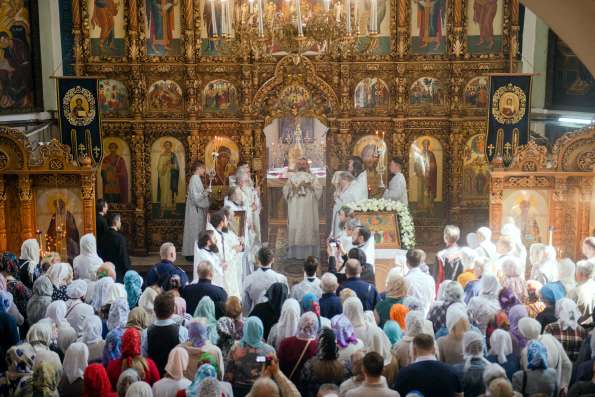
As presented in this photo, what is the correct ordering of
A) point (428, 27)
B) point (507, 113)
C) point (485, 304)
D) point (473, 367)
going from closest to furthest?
point (473, 367) → point (485, 304) → point (507, 113) → point (428, 27)

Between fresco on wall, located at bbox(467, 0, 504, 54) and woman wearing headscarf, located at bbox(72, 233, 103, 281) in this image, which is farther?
fresco on wall, located at bbox(467, 0, 504, 54)

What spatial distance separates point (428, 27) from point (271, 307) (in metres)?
10.2

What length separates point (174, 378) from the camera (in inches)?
284

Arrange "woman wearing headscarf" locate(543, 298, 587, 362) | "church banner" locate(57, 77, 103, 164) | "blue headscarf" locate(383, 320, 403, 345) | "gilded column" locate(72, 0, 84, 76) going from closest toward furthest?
"woman wearing headscarf" locate(543, 298, 587, 362) < "blue headscarf" locate(383, 320, 403, 345) < "church banner" locate(57, 77, 103, 164) < "gilded column" locate(72, 0, 84, 76)

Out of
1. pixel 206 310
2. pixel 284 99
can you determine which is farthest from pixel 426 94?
pixel 206 310

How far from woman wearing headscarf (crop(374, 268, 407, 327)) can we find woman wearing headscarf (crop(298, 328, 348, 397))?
2.13 meters

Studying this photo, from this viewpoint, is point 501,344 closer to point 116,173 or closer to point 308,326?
point 308,326

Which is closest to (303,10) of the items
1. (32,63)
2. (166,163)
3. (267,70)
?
(267,70)

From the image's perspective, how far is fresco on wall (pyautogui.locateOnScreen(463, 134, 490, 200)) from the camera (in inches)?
705

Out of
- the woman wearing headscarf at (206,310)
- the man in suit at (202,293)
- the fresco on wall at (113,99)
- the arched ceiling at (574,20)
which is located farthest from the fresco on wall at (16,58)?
the arched ceiling at (574,20)

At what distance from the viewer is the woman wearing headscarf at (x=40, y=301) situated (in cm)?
930

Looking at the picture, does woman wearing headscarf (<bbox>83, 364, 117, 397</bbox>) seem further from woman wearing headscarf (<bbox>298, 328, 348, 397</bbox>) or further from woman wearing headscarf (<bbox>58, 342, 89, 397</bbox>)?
woman wearing headscarf (<bbox>298, 328, 348, 397</bbox>)

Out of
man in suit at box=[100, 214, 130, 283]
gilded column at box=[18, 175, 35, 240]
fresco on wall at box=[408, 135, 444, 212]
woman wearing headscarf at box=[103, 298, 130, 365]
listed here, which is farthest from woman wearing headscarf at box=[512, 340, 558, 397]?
fresco on wall at box=[408, 135, 444, 212]

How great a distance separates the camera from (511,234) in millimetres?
12438
